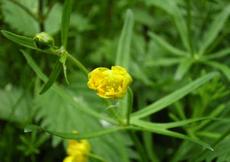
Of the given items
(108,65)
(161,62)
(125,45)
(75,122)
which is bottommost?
(75,122)

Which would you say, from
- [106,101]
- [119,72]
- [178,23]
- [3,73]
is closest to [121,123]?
[106,101]

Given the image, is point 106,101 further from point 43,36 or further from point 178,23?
point 178,23

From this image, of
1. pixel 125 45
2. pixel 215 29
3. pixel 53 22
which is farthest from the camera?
pixel 53 22

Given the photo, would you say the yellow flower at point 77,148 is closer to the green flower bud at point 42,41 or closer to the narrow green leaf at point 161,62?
the green flower bud at point 42,41

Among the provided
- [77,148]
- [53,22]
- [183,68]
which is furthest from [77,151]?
[53,22]

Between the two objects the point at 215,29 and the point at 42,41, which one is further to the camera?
the point at 215,29

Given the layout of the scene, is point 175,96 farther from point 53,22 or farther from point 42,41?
point 53,22

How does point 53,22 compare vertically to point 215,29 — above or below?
Answer: above
